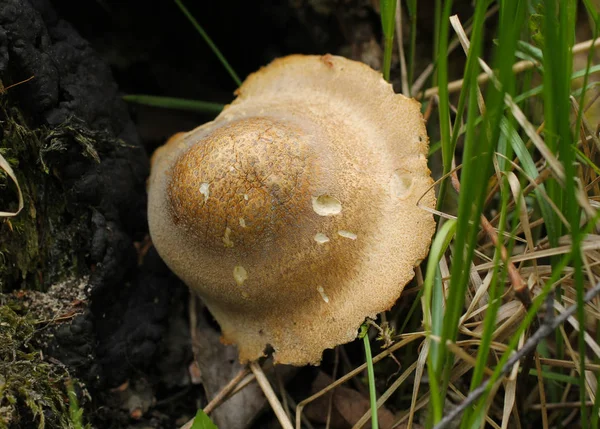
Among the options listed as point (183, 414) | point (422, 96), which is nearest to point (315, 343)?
point (183, 414)

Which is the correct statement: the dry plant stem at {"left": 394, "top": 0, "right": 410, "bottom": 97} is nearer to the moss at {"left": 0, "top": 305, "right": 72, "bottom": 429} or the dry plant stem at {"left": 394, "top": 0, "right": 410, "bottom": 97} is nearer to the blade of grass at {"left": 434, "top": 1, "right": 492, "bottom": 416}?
the blade of grass at {"left": 434, "top": 1, "right": 492, "bottom": 416}

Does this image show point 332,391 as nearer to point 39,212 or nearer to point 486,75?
point 39,212

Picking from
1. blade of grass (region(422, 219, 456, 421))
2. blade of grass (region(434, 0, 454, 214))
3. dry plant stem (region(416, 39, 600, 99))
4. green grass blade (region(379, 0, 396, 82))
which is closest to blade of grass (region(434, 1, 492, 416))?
blade of grass (region(422, 219, 456, 421))

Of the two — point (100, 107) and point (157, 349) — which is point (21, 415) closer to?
point (157, 349)

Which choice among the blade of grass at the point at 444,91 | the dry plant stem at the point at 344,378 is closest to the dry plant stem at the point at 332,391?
the dry plant stem at the point at 344,378

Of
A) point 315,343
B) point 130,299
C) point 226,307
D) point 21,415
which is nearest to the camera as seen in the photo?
point 21,415

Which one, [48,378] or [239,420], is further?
[239,420]

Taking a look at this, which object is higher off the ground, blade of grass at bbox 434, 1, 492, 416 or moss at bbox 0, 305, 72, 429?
blade of grass at bbox 434, 1, 492, 416
